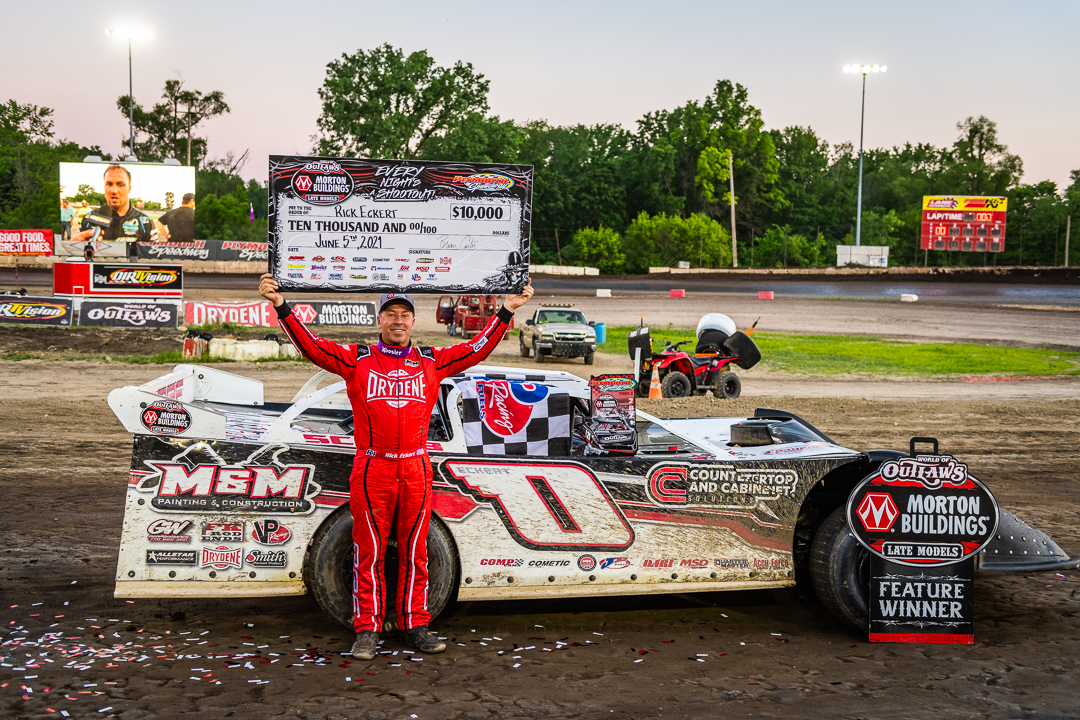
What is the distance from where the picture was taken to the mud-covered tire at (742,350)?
1645 centimetres

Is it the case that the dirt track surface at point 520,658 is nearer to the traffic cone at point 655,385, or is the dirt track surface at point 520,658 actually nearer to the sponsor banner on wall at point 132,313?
the traffic cone at point 655,385

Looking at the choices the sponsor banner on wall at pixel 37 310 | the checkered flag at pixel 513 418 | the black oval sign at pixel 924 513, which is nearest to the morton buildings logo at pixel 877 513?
the black oval sign at pixel 924 513

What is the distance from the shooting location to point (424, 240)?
284 inches

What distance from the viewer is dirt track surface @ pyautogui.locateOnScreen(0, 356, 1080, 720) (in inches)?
163

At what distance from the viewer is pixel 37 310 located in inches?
989

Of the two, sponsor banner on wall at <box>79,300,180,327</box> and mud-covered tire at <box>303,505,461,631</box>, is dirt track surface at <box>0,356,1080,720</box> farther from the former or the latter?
sponsor banner on wall at <box>79,300,180,327</box>

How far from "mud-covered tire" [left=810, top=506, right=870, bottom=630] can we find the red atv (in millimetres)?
10795

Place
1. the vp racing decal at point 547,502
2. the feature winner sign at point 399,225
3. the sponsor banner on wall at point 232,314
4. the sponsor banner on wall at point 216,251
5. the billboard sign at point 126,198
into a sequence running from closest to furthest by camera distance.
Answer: the vp racing decal at point 547,502 → the feature winner sign at point 399,225 → the sponsor banner on wall at point 232,314 → the billboard sign at point 126,198 → the sponsor banner on wall at point 216,251

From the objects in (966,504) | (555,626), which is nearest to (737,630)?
(555,626)

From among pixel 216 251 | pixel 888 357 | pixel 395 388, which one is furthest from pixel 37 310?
pixel 216 251

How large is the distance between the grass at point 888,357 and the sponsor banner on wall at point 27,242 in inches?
1446

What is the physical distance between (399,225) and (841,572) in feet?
13.5

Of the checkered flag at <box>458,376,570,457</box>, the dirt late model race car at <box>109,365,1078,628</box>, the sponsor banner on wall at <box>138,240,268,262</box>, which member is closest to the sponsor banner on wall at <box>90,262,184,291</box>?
the dirt late model race car at <box>109,365,1078,628</box>

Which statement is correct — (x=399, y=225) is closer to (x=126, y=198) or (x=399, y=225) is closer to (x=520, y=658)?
(x=520, y=658)
